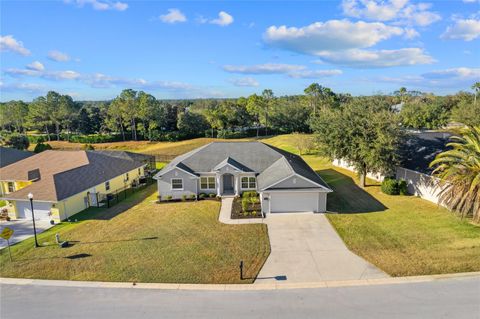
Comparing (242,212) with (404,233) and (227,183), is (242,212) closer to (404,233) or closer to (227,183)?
(227,183)

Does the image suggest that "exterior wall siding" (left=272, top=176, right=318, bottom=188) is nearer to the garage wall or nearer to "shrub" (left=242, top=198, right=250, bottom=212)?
"shrub" (left=242, top=198, right=250, bottom=212)

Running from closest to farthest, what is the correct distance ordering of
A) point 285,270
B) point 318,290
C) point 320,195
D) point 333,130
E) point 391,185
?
point 318,290, point 285,270, point 320,195, point 391,185, point 333,130

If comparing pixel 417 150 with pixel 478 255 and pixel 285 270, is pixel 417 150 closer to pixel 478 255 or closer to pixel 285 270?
pixel 478 255

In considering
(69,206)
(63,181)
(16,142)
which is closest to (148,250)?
(69,206)

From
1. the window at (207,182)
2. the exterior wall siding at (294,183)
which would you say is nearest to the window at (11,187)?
the window at (207,182)

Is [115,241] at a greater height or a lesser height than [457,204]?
lesser

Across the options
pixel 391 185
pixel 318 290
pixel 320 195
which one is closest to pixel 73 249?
pixel 318 290

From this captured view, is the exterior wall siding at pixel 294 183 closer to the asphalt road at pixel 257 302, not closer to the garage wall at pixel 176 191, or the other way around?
the garage wall at pixel 176 191

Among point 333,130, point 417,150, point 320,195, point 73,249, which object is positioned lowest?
point 73,249
